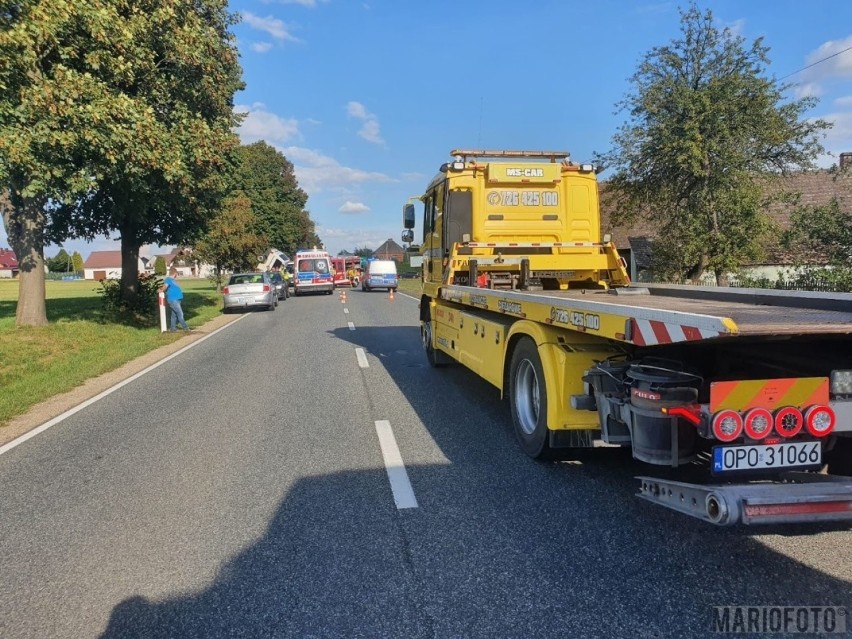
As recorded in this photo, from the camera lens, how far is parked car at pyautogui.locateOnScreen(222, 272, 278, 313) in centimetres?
2556

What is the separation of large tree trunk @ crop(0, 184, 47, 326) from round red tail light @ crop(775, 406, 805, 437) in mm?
17059

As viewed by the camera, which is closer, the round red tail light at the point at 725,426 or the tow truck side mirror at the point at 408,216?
the round red tail light at the point at 725,426

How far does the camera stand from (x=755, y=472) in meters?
3.43

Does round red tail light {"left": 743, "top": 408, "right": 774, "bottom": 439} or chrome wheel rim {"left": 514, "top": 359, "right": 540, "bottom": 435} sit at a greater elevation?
round red tail light {"left": 743, "top": 408, "right": 774, "bottom": 439}

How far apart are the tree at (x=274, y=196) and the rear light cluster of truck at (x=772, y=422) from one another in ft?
205

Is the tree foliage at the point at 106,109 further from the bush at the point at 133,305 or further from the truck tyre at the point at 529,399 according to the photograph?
the truck tyre at the point at 529,399

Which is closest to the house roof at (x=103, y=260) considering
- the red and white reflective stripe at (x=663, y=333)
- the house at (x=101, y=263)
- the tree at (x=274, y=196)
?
the house at (x=101, y=263)

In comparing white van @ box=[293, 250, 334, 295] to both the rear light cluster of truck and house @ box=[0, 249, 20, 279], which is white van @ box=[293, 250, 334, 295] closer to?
the rear light cluster of truck

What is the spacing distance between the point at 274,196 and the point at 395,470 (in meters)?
65.4

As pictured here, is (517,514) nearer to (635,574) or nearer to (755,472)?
(635,574)

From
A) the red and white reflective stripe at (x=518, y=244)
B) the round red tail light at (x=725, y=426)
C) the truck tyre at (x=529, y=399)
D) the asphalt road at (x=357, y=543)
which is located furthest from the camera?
the red and white reflective stripe at (x=518, y=244)

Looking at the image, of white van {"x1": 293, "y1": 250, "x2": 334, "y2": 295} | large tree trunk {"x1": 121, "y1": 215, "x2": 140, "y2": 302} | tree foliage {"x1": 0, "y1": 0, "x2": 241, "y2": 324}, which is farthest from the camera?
white van {"x1": 293, "y1": 250, "x2": 334, "y2": 295}

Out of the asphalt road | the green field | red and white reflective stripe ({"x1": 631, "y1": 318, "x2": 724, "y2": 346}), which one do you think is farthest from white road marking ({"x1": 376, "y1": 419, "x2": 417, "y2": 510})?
the green field

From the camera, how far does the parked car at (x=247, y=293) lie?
2556 cm
